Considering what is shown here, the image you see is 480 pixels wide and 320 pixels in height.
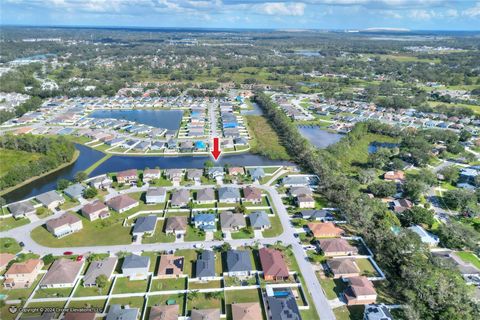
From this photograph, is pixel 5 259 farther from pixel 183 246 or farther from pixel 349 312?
pixel 349 312

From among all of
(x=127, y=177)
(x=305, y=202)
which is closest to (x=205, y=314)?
(x=305, y=202)

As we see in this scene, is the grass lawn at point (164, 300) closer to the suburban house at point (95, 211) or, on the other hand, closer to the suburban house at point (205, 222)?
the suburban house at point (205, 222)

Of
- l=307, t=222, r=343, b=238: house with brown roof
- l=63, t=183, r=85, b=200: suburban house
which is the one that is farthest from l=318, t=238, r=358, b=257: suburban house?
l=63, t=183, r=85, b=200: suburban house

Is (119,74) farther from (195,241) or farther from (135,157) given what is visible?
(195,241)

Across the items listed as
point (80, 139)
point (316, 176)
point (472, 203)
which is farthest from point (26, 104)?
point (472, 203)

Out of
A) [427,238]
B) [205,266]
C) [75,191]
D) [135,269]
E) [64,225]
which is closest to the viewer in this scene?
[135,269]

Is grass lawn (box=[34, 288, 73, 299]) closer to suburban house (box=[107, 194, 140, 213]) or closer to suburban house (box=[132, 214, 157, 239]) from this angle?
suburban house (box=[132, 214, 157, 239])
